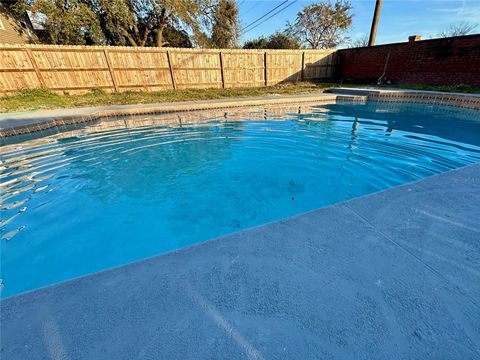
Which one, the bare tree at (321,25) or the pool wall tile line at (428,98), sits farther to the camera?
the bare tree at (321,25)

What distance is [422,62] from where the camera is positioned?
34.5 ft

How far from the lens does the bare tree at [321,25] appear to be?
20266mm

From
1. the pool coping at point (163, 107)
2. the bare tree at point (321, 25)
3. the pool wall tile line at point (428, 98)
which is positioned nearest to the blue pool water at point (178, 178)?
the pool coping at point (163, 107)

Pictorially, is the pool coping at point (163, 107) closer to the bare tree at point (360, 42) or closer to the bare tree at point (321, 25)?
the bare tree at point (321, 25)

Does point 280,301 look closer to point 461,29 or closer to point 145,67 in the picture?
point 145,67

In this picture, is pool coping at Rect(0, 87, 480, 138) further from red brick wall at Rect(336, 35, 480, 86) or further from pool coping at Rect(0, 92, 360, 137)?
red brick wall at Rect(336, 35, 480, 86)

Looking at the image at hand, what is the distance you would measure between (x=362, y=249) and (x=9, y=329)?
1.84m

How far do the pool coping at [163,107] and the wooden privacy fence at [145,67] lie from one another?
3135 millimetres

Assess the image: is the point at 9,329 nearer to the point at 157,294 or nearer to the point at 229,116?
the point at 157,294

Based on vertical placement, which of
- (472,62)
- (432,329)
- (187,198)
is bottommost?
Result: (187,198)

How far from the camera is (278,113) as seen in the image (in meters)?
7.45

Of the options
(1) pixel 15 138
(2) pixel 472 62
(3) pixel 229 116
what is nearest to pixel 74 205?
(1) pixel 15 138

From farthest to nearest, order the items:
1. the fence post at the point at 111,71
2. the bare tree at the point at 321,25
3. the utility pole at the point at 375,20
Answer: the bare tree at the point at 321,25
the utility pole at the point at 375,20
the fence post at the point at 111,71

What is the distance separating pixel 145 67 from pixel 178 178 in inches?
375
